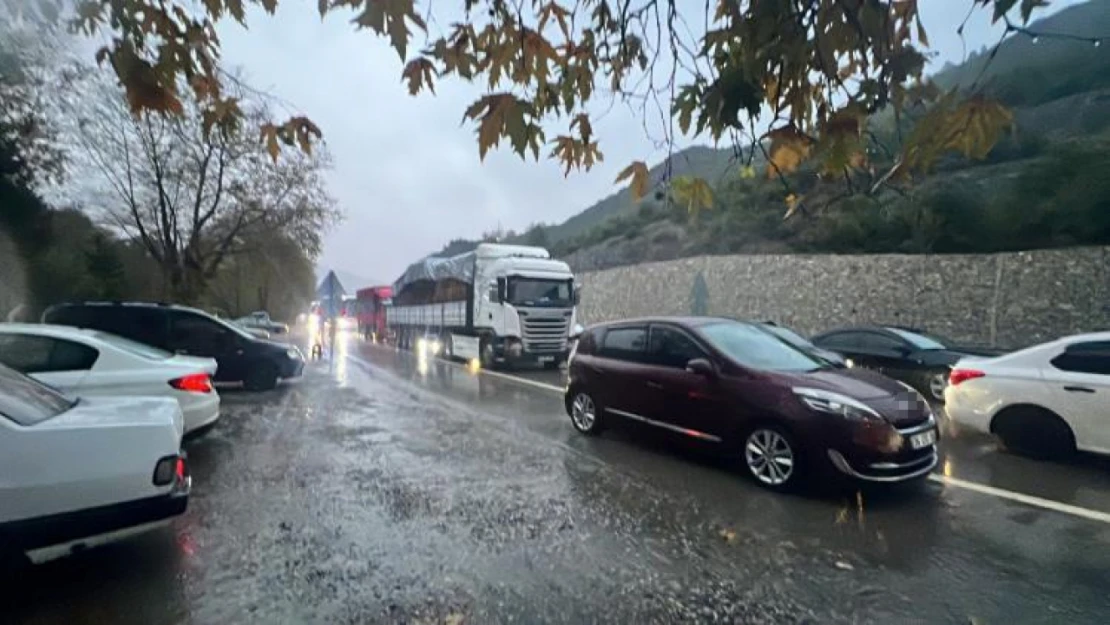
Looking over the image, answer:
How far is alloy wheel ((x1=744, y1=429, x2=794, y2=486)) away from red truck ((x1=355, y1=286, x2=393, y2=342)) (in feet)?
86.4

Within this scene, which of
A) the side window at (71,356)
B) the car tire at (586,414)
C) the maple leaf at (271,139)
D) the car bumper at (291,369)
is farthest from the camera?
the car bumper at (291,369)

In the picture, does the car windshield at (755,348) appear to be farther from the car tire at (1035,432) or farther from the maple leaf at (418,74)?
the maple leaf at (418,74)

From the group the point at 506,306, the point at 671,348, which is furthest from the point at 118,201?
the point at 671,348

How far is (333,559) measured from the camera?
13.0 ft

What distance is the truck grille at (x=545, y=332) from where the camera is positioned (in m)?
15.8

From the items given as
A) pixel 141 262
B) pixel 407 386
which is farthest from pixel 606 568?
pixel 141 262

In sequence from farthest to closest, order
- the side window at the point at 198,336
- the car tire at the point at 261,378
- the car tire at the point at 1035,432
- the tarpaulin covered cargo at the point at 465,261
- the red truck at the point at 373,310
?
the red truck at the point at 373,310, the tarpaulin covered cargo at the point at 465,261, the car tire at the point at 261,378, the side window at the point at 198,336, the car tire at the point at 1035,432

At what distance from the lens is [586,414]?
25.7ft

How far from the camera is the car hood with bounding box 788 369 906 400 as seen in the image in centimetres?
539

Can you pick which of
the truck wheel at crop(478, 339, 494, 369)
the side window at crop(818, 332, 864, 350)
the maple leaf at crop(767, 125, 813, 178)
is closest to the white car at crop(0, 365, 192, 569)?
the maple leaf at crop(767, 125, 813, 178)

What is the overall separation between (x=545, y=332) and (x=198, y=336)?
26.8 ft

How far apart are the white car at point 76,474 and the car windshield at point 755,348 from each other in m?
4.93

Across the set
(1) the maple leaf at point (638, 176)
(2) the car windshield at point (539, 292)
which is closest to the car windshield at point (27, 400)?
(1) the maple leaf at point (638, 176)

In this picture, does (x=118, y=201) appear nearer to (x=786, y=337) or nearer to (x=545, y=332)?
(x=545, y=332)
